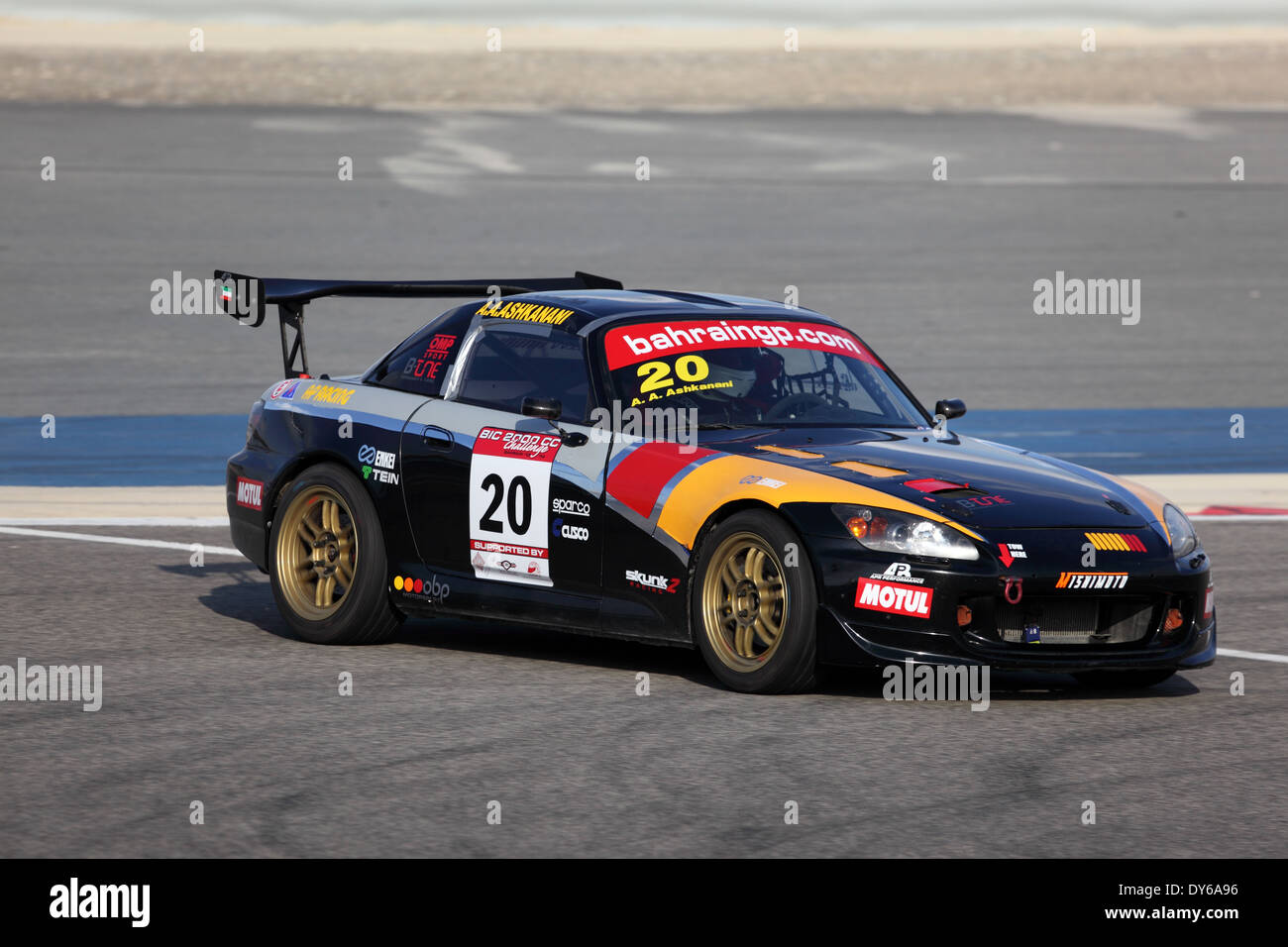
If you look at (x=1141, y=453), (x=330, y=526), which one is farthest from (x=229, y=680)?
(x=1141, y=453)

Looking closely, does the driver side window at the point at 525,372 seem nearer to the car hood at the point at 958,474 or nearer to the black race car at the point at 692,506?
the black race car at the point at 692,506

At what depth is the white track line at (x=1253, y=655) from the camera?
29.3 ft

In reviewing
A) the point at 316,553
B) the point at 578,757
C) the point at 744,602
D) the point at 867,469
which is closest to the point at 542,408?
the point at 744,602

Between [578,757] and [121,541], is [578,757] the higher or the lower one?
the lower one

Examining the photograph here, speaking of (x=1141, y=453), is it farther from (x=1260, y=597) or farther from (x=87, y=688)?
(x=87, y=688)

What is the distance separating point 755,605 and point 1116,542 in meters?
1.29

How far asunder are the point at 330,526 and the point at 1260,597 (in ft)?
14.5

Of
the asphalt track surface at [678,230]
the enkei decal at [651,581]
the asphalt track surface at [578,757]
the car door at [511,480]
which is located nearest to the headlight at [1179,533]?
the asphalt track surface at [578,757]

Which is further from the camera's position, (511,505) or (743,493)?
(511,505)

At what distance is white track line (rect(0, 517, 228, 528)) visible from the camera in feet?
41.1

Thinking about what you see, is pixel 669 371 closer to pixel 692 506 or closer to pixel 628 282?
pixel 692 506

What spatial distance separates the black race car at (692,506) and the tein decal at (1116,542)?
0.04 feet

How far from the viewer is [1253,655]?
9.05 metres

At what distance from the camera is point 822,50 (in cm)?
7025
